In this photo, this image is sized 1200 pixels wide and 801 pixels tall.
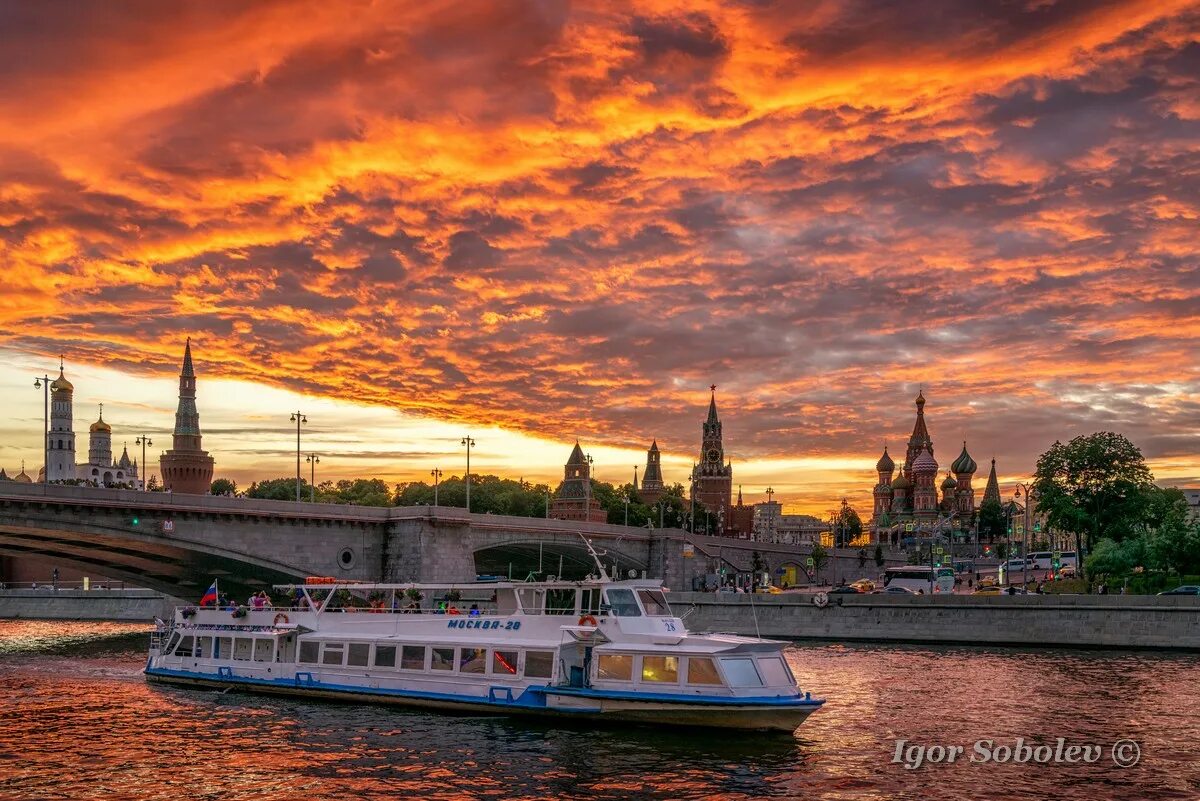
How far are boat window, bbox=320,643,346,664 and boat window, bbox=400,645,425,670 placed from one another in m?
2.96

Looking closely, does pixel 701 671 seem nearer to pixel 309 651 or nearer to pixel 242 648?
pixel 309 651

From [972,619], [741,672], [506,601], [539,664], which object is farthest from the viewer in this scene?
[972,619]

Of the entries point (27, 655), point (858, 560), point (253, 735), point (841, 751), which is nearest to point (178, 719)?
point (253, 735)

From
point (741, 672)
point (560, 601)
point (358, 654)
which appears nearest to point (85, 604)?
point (358, 654)

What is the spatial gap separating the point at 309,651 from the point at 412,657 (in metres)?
5.27

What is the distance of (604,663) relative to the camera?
38.9 m

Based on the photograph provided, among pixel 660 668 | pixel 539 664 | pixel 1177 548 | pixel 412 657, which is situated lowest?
pixel 412 657

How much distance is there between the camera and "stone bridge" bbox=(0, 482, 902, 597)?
63875 mm

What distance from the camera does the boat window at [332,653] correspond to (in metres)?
45.2

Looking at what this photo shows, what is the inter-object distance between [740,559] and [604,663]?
96.0m

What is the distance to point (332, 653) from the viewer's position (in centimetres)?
4550

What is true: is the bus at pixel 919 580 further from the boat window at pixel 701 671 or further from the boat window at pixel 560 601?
the boat window at pixel 701 671

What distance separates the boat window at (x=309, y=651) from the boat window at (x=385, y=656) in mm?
3137

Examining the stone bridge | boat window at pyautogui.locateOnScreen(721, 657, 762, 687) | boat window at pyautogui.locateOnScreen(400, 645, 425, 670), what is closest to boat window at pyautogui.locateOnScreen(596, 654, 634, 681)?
boat window at pyautogui.locateOnScreen(721, 657, 762, 687)
